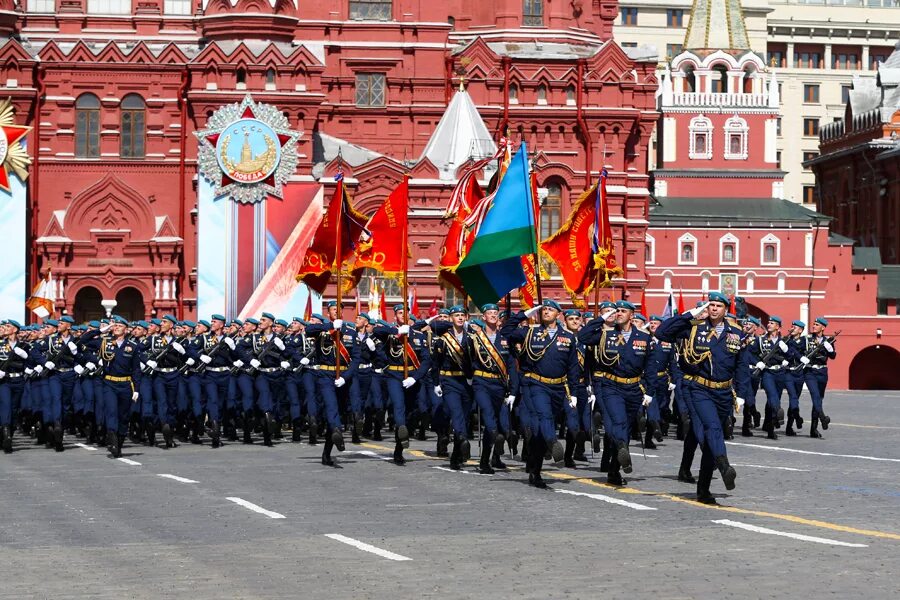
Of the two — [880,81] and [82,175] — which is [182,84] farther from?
[880,81]

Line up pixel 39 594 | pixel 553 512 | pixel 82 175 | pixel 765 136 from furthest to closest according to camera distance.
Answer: pixel 765 136
pixel 82 175
pixel 553 512
pixel 39 594

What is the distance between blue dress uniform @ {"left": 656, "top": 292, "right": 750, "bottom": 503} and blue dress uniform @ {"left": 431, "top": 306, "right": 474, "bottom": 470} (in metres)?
4.02

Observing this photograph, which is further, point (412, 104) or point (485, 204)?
point (412, 104)

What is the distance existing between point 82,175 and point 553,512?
1704 inches

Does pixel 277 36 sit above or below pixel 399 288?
above

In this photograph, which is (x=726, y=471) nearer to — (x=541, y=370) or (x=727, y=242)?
(x=541, y=370)

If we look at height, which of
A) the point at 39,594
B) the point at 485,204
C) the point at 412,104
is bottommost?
the point at 39,594

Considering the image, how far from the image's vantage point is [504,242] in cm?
2283

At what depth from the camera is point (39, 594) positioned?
1229 centimetres

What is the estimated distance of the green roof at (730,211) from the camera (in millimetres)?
80125

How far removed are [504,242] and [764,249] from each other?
58.4 meters

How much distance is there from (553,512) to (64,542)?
432 centimetres

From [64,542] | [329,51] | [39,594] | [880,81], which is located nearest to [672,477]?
[64,542]

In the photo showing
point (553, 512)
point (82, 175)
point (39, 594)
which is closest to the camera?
point (39, 594)
